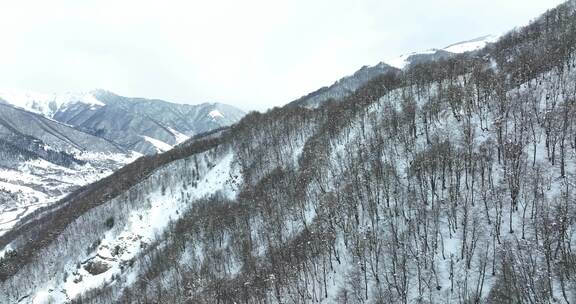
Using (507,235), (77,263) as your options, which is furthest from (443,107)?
Result: (77,263)

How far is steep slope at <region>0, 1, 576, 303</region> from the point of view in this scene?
53406mm

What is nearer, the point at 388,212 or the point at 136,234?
the point at 388,212

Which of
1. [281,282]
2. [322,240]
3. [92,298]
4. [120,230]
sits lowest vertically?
[92,298]

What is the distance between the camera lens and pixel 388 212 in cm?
7175

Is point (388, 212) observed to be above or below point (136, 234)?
above

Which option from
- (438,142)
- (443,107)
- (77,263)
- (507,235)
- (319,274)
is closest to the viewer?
(507,235)

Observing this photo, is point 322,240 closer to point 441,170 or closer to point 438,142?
point 441,170

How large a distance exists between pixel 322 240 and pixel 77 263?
12544 centimetres

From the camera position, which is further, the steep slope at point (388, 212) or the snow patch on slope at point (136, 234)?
the snow patch on slope at point (136, 234)

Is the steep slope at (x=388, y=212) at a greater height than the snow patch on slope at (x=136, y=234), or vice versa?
the steep slope at (x=388, y=212)

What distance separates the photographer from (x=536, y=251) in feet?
161

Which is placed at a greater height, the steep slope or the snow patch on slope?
the steep slope

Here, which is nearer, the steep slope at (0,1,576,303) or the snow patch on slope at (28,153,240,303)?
the steep slope at (0,1,576,303)

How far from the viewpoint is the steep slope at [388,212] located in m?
Result: 53.4
